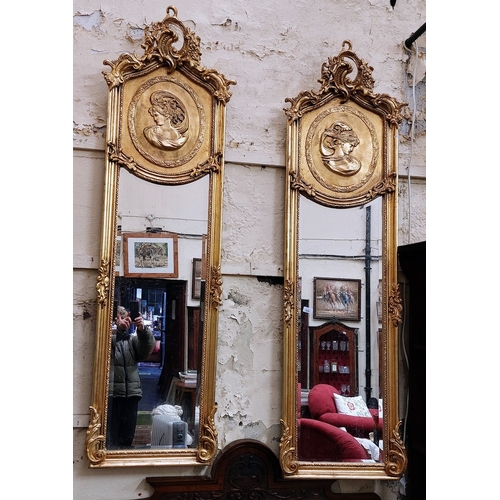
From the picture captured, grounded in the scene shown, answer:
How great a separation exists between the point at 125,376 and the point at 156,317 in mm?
229

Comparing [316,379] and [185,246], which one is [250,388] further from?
[185,246]

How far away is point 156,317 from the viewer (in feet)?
6.95

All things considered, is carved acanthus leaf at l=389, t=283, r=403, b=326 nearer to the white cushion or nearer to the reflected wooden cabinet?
the reflected wooden cabinet

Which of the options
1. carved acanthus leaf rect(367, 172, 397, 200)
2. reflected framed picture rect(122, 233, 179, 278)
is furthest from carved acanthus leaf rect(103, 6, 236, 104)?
carved acanthus leaf rect(367, 172, 397, 200)

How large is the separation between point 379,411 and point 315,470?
1.09ft

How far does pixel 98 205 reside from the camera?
7.09 ft

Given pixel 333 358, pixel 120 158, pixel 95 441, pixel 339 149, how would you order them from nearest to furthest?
pixel 95 441, pixel 120 158, pixel 333 358, pixel 339 149

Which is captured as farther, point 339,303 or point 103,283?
point 339,303

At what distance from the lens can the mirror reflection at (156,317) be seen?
6.84 feet

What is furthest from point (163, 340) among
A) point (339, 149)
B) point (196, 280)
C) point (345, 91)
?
point (345, 91)

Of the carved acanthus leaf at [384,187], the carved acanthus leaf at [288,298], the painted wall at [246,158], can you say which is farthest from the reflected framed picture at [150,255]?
the carved acanthus leaf at [384,187]

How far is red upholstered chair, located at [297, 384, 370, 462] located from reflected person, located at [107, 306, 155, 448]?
1.98 ft

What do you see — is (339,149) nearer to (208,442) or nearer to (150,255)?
(150,255)

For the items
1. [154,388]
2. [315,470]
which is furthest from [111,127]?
[315,470]
